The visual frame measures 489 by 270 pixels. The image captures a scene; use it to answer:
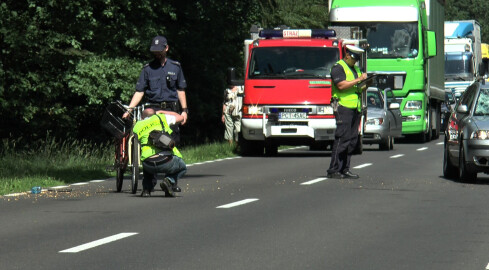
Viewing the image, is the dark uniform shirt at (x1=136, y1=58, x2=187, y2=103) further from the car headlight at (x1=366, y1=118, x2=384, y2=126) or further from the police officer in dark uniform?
the car headlight at (x1=366, y1=118, x2=384, y2=126)

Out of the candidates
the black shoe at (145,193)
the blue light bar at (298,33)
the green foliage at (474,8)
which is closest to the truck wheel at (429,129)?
the blue light bar at (298,33)

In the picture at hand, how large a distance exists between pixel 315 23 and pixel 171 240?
139 ft

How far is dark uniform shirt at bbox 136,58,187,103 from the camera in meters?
14.7

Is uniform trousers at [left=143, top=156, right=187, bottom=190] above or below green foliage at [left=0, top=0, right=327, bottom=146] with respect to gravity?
below

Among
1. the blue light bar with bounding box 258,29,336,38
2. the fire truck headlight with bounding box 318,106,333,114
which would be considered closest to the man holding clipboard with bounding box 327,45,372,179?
the fire truck headlight with bounding box 318,106,333,114

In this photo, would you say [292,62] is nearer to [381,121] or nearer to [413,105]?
[381,121]

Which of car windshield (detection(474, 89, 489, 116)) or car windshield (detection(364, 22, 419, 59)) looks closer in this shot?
car windshield (detection(474, 89, 489, 116))

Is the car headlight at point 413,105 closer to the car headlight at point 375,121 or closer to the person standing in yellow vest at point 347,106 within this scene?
the car headlight at point 375,121

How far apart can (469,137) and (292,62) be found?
29.1 feet

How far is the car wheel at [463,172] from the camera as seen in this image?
16875 millimetres

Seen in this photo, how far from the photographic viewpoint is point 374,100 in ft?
99.3

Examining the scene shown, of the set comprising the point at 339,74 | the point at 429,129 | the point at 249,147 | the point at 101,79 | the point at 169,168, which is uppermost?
the point at 101,79

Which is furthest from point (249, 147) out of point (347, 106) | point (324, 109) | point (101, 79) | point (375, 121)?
point (347, 106)

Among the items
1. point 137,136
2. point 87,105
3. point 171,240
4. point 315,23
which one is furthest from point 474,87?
point 315,23
